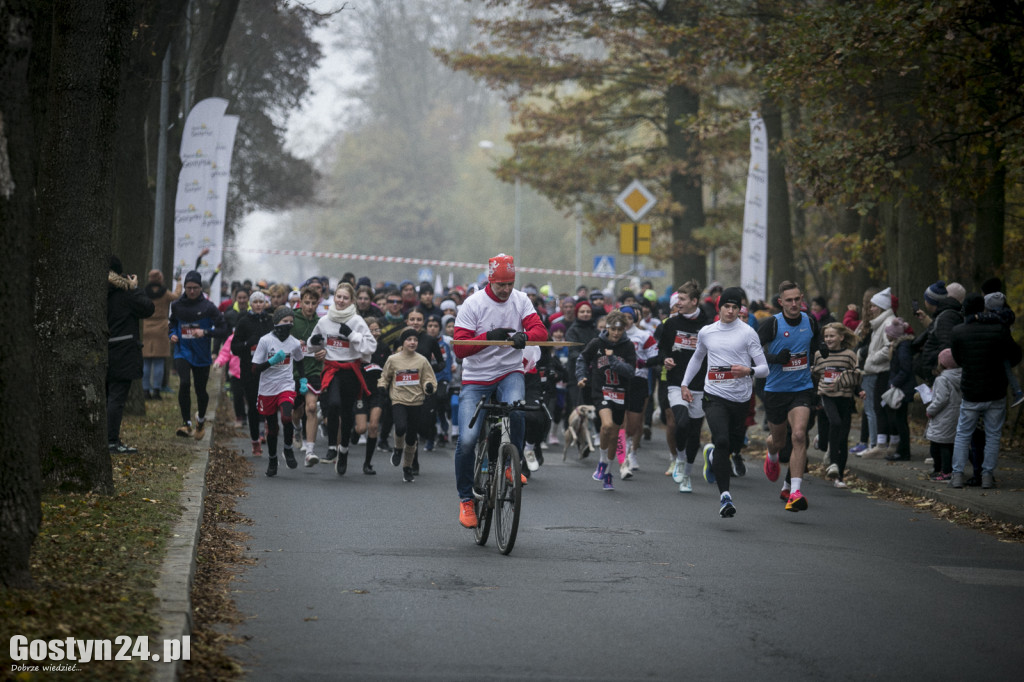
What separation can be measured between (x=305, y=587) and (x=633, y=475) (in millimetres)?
8119

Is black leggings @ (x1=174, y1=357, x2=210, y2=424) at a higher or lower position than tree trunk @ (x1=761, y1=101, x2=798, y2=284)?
lower

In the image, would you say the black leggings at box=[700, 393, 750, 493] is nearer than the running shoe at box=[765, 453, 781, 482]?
Yes

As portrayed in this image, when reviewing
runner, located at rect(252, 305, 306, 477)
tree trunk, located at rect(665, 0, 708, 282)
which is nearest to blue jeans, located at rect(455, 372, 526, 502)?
runner, located at rect(252, 305, 306, 477)

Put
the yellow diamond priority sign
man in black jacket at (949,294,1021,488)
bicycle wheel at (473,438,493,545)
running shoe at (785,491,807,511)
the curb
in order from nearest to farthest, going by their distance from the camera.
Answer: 1. the curb
2. bicycle wheel at (473,438,493,545)
3. running shoe at (785,491,807,511)
4. man in black jacket at (949,294,1021,488)
5. the yellow diamond priority sign

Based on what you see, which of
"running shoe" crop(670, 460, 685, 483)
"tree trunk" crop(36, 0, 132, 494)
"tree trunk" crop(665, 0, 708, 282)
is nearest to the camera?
"tree trunk" crop(36, 0, 132, 494)

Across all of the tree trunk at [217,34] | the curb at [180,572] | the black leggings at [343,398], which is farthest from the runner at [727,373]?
the tree trunk at [217,34]

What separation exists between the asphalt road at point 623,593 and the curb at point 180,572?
1.16 feet

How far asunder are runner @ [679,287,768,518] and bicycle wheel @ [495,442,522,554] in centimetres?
289

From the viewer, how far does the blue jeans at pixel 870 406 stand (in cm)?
1761

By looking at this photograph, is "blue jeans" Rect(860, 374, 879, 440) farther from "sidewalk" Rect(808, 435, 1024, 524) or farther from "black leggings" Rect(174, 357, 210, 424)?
"black leggings" Rect(174, 357, 210, 424)

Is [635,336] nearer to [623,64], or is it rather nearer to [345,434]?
[345,434]

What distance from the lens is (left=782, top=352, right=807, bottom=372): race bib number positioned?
13.1 metres

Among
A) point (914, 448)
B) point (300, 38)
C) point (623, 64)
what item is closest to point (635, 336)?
point (914, 448)

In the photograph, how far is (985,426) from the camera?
46.8ft
